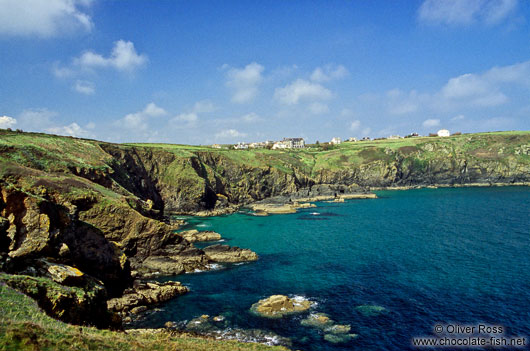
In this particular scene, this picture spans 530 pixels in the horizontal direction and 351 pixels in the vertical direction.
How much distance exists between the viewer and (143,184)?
10706 centimetres

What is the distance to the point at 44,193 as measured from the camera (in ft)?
155

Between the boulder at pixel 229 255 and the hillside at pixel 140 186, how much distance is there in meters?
1.59

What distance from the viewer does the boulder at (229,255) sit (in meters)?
58.1

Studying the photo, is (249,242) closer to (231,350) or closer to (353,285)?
(353,285)

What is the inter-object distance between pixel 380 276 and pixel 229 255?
86.2ft

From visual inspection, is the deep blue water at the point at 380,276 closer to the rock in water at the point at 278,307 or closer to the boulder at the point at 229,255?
the rock in water at the point at 278,307

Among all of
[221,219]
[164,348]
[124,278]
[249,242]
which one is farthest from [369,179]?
[164,348]

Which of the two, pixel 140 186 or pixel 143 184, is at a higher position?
pixel 143 184

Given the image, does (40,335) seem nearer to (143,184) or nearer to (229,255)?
(229,255)

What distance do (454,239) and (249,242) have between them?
44497mm

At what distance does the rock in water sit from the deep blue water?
1.25 metres

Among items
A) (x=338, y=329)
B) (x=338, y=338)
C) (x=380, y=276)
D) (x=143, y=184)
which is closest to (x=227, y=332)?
(x=338, y=338)

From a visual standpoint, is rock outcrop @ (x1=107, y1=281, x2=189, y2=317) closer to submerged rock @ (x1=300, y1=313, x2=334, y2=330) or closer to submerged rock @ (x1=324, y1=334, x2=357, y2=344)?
submerged rock @ (x1=300, y1=313, x2=334, y2=330)

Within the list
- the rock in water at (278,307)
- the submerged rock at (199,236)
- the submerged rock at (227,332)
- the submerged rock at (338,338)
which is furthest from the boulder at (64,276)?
the submerged rock at (199,236)
